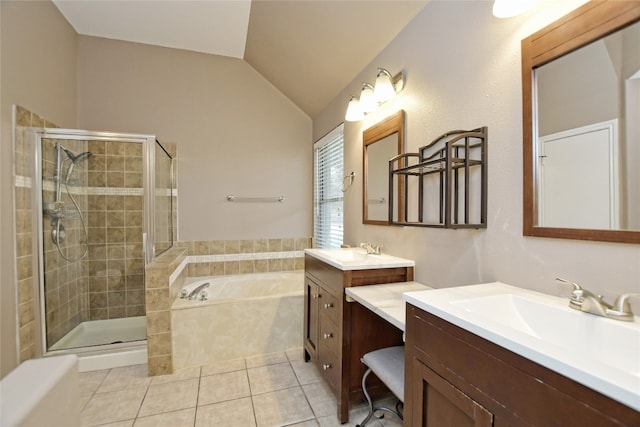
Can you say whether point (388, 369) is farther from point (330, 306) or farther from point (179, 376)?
point (179, 376)

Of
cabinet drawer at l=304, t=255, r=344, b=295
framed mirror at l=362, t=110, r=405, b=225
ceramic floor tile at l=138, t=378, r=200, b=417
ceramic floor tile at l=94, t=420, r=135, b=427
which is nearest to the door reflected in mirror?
framed mirror at l=362, t=110, r=405, b=225

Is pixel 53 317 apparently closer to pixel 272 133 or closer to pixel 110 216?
pixel 110 216

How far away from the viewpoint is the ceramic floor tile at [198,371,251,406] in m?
1.79

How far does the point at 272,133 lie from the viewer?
3281mm

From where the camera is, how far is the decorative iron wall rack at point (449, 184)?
1.20 metres

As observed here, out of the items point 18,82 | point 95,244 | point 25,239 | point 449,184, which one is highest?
point 18,82

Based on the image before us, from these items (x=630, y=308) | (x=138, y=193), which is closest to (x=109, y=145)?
(x=138, y=193)

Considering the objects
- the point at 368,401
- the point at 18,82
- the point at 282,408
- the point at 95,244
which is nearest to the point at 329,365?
the point at 368,401

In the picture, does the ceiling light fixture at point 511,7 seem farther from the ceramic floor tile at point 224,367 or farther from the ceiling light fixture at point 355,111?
the ceramic floor tile at point 224,367

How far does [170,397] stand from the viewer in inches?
71.1

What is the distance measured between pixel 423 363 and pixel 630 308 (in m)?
0.58

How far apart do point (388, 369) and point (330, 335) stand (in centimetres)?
47

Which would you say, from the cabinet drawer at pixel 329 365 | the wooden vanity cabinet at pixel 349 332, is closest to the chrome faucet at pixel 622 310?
the wooden vanity cabinet at pixel 349 332

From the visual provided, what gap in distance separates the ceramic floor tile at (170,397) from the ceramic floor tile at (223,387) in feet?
0.17
